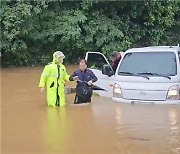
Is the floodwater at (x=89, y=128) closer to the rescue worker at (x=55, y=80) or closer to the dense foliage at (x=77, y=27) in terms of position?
the rescue worker at (x=55, y=80)

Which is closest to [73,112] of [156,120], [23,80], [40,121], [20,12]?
[40,121]

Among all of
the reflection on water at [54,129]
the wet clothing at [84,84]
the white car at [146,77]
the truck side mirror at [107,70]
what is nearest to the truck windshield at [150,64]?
the white car at [146,77]

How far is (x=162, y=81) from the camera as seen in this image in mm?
9984

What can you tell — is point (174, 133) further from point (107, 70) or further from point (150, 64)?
point (107, 70)

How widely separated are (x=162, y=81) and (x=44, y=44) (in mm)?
12095

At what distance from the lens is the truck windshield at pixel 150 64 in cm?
1037

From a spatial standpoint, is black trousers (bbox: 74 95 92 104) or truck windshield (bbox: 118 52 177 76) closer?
truck windshield (bbox: 118 52 177 76)

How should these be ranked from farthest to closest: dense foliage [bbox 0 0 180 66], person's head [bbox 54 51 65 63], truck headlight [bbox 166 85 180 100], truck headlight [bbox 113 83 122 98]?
dense foliage [bbox 0 0 180 66] < person's head [bbox 54 51 65 63] < truck headlight [bbox 113 83 122 98] < truck headlight [bbox 166 85 180 100]

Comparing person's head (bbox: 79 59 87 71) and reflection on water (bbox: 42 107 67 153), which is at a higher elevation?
person's head (bbox: 79 59 87 71)

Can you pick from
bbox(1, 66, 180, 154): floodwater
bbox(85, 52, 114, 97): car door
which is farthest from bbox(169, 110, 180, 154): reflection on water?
bbox(85, 52, 114, 97): car door

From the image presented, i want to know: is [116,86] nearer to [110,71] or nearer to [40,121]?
[110,71]

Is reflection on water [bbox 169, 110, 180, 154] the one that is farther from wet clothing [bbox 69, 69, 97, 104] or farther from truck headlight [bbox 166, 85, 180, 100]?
wet clothing [bbox 69, 69, 97, 104]

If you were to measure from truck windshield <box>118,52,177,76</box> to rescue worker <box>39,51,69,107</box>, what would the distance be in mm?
1354

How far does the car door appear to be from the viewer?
36.3 ft
